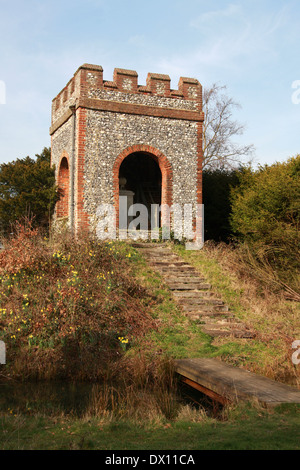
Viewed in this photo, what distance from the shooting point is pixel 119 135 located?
14.4m

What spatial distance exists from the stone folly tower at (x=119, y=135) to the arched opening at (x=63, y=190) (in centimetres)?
4

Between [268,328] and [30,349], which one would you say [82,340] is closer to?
[30,349]

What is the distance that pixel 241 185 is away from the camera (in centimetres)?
1680

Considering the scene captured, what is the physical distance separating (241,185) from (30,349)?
10.9m

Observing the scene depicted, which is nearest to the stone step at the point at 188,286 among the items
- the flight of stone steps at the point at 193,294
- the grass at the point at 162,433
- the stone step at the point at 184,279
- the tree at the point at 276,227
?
the flight of stone steps at the point at 193,294

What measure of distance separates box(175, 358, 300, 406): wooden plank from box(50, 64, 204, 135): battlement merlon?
30.4ft

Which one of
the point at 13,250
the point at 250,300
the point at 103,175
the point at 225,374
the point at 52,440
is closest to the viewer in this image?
the point at 52,440

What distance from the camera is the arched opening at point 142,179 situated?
59.8ft

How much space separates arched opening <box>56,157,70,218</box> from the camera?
1628 centimetres

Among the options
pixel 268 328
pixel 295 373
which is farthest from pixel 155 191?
pixel 295 373

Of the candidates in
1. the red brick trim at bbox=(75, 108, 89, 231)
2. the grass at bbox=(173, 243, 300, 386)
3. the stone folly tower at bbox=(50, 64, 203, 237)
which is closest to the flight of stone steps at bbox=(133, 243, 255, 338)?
the grass at bbox=(173, 243, 300, 386)

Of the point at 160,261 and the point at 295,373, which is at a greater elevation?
the point at 160,261

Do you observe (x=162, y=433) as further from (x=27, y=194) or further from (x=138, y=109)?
(x=27, y=194)

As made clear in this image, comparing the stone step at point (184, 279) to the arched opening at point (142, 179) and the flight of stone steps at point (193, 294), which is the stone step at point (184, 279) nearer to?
the flight of stone steps at point (193, 294)
